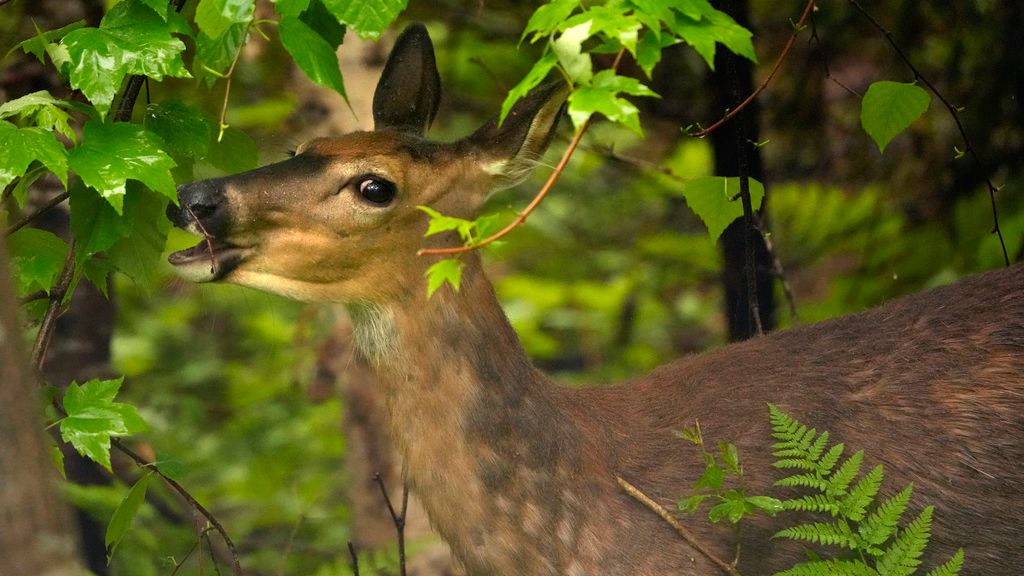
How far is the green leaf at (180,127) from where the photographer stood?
4.61 metres

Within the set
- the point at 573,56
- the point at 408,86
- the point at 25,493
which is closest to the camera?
the point at 25,493

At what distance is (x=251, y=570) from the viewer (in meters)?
7.66

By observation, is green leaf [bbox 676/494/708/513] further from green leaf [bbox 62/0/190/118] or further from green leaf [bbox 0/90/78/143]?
green leaf [bbox 0/90/78/143]

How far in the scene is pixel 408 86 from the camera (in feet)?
17.9

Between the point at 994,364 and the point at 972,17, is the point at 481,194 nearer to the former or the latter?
the point at 994,364

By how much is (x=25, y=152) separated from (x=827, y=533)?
2.58m

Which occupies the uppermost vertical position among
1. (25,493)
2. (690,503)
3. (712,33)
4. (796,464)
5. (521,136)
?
(712,33)

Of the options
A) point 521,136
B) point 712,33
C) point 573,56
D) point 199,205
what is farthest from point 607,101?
point 199,205

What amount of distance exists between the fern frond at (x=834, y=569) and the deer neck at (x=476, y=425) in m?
0.77

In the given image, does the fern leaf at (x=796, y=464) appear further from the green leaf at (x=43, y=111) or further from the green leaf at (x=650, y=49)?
the green leaf at (x=43, y=111)

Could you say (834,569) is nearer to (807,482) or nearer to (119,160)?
(807,482)

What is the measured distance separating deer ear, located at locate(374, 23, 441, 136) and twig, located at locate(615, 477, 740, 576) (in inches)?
67.8

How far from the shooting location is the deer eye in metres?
4.72

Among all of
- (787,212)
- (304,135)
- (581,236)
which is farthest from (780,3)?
(304,135)
